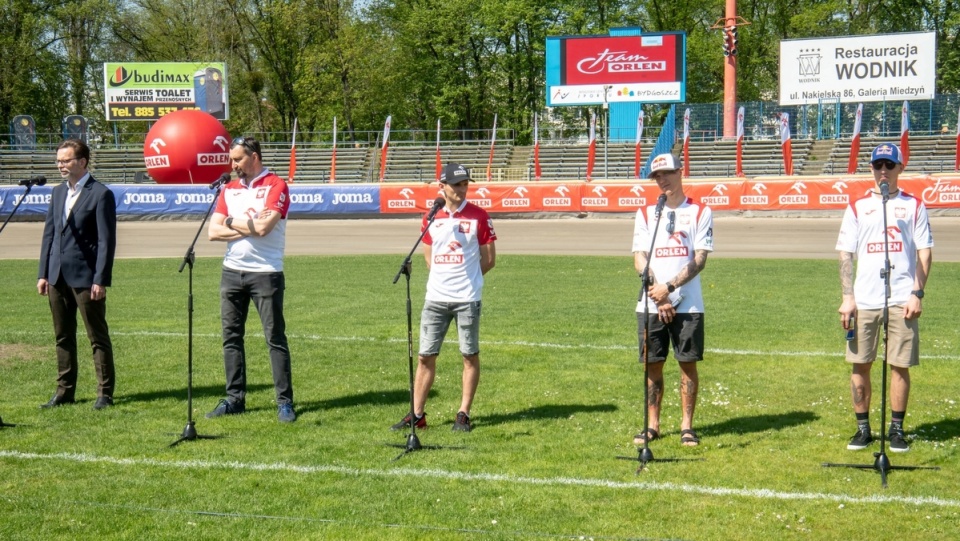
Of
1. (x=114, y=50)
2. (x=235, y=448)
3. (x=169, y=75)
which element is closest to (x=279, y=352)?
(x=235, y=448)

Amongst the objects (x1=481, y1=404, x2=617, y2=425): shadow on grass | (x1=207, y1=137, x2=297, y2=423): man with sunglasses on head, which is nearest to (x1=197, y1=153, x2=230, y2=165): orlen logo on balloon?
(x1=207, y1=137, x2=297, y2=423): man with sunglasses on head

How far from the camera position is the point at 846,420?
8.25m

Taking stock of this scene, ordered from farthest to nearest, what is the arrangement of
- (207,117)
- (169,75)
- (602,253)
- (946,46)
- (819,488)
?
(946,46) → (169,75) → (207,117) → (602,253) → (819,488)

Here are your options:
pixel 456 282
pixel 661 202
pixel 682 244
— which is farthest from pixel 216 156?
pixel 661 202

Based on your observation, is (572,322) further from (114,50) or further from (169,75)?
(114,50)

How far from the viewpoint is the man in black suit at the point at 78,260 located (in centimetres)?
873

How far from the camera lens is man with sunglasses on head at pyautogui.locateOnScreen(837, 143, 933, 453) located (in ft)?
23.0

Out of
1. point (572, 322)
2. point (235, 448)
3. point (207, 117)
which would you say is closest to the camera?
point (235, 448)

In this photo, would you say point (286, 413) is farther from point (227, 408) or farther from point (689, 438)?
point (689, 438)

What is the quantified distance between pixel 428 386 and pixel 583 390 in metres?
1.99

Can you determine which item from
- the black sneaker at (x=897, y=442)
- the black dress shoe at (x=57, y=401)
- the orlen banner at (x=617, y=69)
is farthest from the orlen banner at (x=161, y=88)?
the black sneaker at (x=897, y=442)

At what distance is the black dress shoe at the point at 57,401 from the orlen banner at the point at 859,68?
43.8 m

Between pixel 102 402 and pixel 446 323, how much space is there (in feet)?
10.4

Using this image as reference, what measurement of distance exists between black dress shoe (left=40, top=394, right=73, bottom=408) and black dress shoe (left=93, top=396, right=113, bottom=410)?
287 mm
